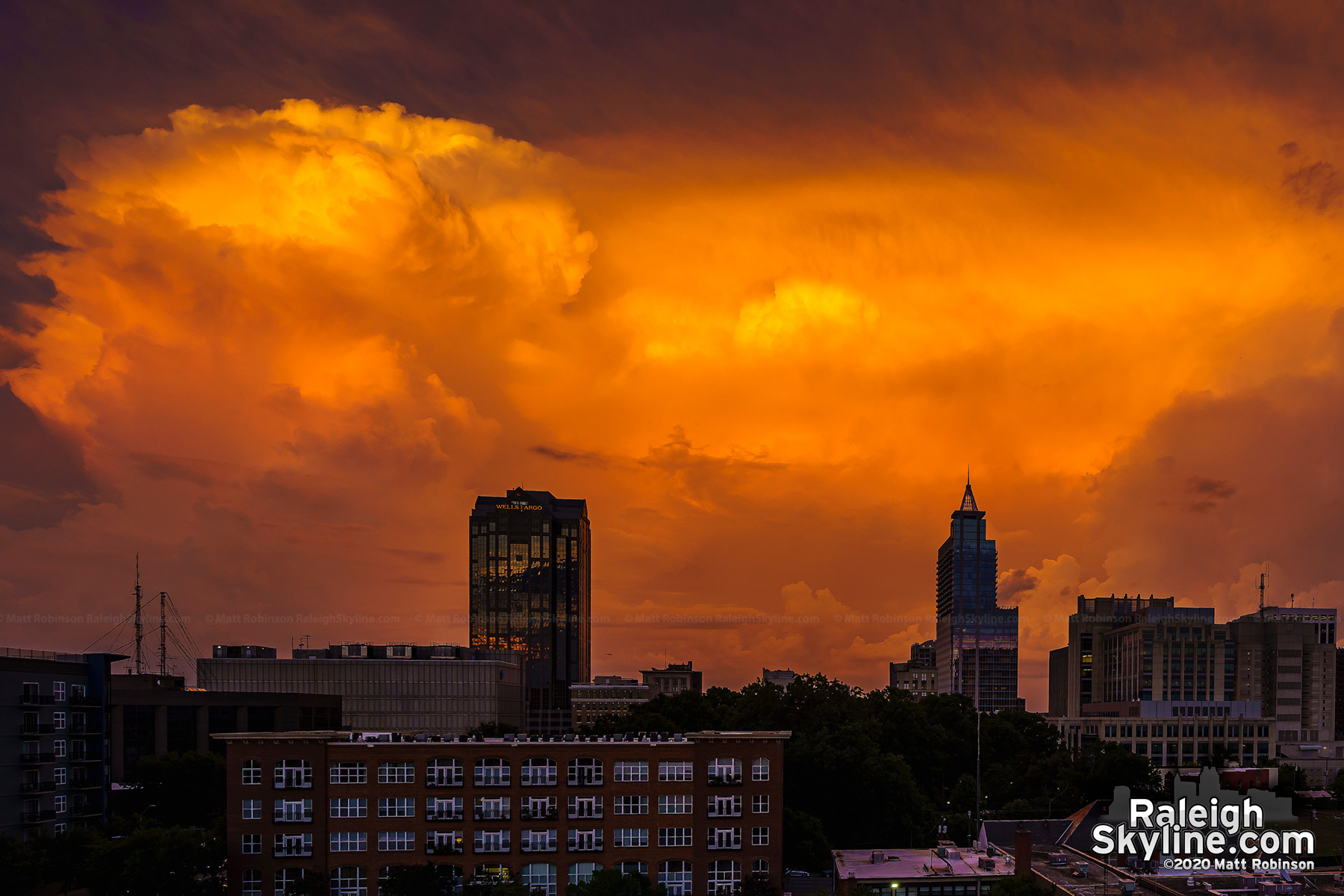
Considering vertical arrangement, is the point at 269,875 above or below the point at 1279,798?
below

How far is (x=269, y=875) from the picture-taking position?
120 metres

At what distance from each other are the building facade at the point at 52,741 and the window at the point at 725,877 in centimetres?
7436

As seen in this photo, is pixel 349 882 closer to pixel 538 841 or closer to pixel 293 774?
pixel 293 774

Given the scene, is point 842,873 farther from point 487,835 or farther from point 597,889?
point 487,835

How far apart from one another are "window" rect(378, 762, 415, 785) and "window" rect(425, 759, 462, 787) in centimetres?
166

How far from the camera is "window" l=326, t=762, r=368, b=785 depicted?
12219 cm

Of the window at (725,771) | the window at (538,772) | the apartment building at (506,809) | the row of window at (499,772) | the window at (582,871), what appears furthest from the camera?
the window at (725,771)

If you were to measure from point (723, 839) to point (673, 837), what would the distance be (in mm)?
5324

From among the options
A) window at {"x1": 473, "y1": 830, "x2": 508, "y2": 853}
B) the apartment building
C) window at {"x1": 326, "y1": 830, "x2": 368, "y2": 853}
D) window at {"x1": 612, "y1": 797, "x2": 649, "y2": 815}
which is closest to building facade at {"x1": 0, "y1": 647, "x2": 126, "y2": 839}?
the apartment building

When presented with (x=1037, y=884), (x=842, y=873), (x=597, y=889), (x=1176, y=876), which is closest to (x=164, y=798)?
(x=597, y=889)

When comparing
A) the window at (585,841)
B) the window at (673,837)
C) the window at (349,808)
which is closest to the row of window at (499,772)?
the window at (349,808)

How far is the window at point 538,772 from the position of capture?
409ft

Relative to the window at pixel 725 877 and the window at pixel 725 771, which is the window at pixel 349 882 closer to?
the window at pixel 725 877

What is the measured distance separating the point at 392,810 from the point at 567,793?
725 inches
